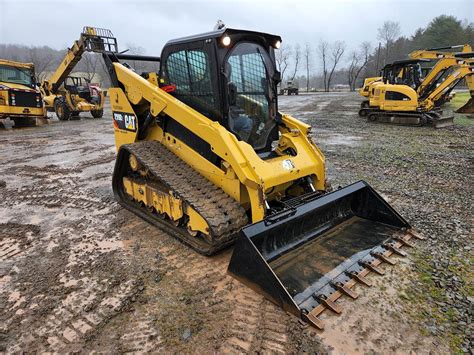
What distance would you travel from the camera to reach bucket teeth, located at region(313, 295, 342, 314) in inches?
102

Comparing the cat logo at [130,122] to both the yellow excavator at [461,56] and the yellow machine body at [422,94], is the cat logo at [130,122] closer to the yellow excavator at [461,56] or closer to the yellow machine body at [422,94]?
the yellow machine body at [422,94]

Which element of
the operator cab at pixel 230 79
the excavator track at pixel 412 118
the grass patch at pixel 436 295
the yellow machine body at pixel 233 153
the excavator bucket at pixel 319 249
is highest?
the operator cab at pixel 230 79

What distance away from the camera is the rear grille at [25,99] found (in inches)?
511

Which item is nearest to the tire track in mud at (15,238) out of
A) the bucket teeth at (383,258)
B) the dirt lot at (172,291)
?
the dirt lot at (172,291)

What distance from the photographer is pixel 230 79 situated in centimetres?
374

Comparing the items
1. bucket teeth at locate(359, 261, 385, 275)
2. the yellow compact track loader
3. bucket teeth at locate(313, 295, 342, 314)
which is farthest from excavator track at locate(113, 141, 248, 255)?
bucket teeth at locate(359, 261, 385, 275)

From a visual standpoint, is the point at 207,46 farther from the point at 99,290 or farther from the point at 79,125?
the point at 79,125

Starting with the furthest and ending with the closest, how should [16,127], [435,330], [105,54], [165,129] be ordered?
[16,127] → [105,54] → [165,129] → [435,330]

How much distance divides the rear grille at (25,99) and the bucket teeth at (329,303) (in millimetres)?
14425

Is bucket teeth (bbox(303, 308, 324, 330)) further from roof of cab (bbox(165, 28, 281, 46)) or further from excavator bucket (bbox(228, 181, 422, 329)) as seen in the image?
roof of cab (bbox(165, 28, 281, 46))

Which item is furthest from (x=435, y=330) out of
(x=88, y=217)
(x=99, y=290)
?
(x=88, y=217)

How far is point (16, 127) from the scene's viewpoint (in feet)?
47.2

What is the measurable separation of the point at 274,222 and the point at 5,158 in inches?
325

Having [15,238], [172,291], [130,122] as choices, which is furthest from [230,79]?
[15,238]
